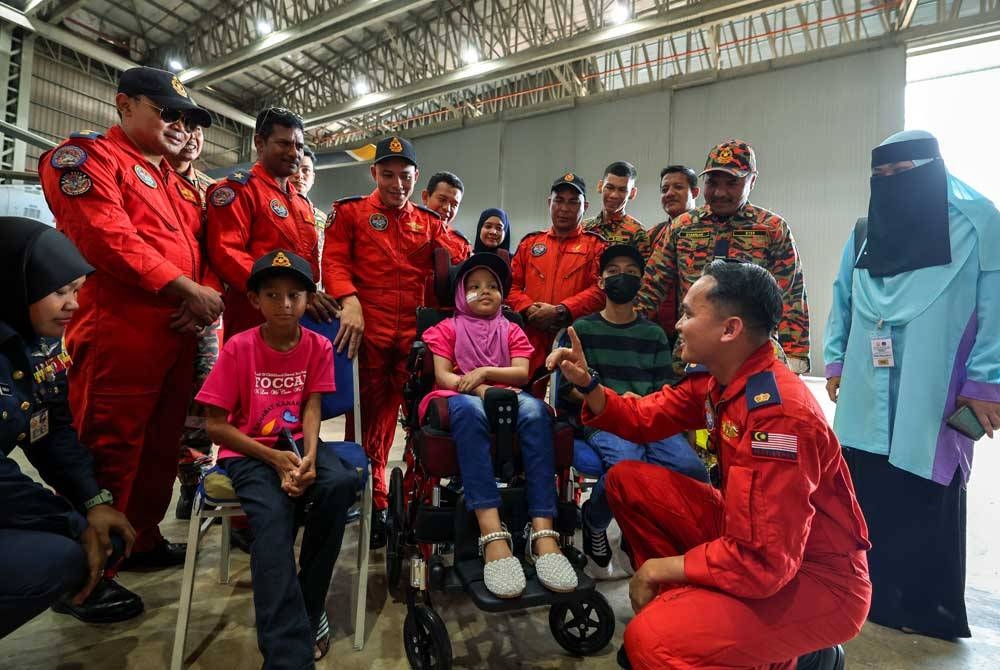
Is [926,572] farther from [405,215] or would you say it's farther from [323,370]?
[405,215]

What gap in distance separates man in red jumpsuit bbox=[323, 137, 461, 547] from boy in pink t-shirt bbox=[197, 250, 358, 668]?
68cm

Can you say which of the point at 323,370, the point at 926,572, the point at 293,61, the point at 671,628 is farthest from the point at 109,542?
the point at 293,61

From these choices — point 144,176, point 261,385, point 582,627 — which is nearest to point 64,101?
point 144,176

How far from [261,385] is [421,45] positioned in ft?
34.4

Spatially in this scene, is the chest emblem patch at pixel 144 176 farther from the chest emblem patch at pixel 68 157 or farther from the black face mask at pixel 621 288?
the black face mask at pixel 621 288

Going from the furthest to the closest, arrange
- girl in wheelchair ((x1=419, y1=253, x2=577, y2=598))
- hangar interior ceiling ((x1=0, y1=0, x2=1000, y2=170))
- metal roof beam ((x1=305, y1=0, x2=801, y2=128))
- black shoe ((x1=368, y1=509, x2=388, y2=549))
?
hangar interior ceiling ((x1=0, y1=0, x2=1000, y2=170)) → metal roof beam ((x1=305, y1=0, x2=801, y2=128)) → black shoe ((x1=368, y1=509, x2=388, y2=549)) → girl in wheelchair ((x1=419, y1=253, x2=577, y2=598))

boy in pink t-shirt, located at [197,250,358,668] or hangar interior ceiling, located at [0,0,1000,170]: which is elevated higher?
hangar interior ceiling, located at [0,0,1000,170]

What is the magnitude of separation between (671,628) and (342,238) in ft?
7.30

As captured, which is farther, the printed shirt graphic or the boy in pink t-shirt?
the printed shirt graphic

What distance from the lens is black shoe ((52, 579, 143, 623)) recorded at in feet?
5.89

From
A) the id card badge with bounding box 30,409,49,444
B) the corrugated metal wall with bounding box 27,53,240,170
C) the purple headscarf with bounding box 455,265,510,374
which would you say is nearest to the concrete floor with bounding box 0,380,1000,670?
the id card badge with bounding box 30,409,49,444

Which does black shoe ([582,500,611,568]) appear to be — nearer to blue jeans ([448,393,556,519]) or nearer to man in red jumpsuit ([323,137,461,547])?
blue jeans ([448,393,556,519])

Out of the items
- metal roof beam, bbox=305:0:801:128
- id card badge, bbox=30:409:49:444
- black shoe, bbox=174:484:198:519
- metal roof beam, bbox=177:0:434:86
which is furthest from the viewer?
metal roof beam, bbox=177:0:434:86

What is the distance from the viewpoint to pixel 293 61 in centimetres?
1152
